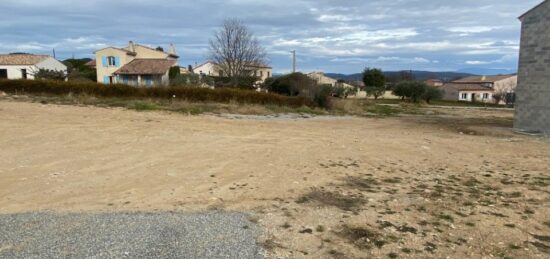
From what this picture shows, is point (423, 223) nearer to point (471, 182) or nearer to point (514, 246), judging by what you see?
point (514, 246)

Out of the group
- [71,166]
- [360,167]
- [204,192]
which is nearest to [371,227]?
[204,192]

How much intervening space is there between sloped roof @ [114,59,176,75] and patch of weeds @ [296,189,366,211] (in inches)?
1761

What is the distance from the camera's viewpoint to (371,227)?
489 cm

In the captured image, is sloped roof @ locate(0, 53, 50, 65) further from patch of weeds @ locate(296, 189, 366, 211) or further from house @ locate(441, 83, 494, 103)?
house @ locate(441, 83, 494, 103)

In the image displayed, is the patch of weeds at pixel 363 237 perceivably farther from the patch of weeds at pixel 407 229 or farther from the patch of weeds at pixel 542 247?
the patch of weeds at pixel 542 247

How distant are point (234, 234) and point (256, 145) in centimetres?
739

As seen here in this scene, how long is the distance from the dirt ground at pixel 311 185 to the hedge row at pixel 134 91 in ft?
40.1

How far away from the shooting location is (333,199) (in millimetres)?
6234

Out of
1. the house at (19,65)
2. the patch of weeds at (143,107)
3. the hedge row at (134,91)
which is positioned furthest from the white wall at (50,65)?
the patch of weeds at (143,107)

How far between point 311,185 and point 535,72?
1477cm

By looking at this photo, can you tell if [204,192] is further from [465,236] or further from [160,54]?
[160,54]

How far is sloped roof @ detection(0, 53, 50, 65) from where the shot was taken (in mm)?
52469

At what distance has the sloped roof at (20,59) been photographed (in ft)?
172

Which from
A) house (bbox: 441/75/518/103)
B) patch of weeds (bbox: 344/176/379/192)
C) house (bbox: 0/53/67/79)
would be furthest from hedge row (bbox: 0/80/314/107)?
house (bbox: 441/75/518/103)
